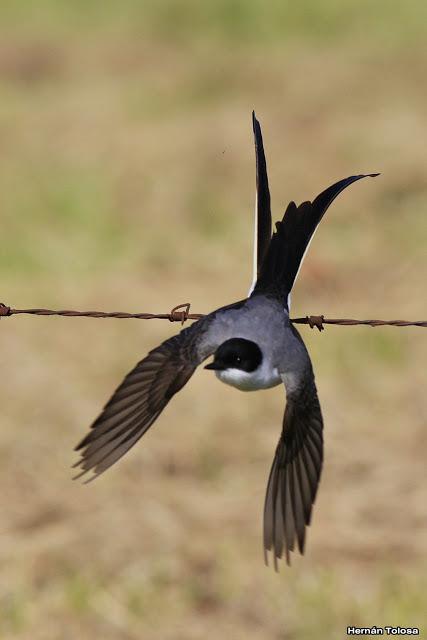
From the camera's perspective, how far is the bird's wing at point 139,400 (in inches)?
151

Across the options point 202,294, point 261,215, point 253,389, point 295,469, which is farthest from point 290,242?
point 202,294

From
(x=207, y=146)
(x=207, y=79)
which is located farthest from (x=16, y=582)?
(x=207, y=79)

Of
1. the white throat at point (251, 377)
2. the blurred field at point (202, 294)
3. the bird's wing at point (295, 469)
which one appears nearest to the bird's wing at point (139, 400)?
the white throat at point (251, 377)

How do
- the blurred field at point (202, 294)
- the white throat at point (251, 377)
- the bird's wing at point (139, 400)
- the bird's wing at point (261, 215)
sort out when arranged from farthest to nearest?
the blurred field at point (202, 294), the bird's wing at point (261, 215), the white throat at point (251, 377), the bird's wing at point (139, 400)

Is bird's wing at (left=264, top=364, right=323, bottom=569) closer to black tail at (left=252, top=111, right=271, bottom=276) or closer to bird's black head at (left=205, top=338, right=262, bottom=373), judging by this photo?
bird's black head at (left=205, top=338, right=262, bottom=373)

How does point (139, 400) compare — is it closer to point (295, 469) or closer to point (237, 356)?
point (237, 356)

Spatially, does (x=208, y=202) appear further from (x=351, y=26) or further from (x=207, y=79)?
(x=351, y=26)

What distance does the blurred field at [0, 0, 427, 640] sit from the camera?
646cm

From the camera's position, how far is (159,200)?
12391 millimetres

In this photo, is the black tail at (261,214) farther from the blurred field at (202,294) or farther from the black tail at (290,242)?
the blurred field at (202,294)

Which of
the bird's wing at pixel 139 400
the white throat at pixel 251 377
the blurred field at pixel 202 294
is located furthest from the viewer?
the blurred field at pixel 202 294

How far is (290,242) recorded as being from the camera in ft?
15.6

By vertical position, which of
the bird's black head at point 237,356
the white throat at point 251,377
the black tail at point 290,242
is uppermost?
the black tail at point 290,242

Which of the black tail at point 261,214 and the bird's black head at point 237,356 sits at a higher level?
the black tail at point 261,214
